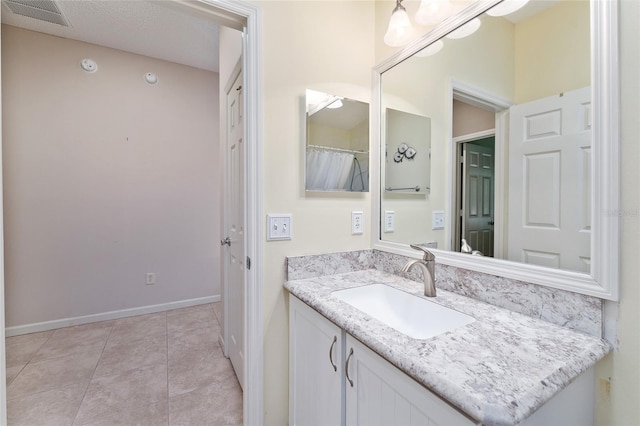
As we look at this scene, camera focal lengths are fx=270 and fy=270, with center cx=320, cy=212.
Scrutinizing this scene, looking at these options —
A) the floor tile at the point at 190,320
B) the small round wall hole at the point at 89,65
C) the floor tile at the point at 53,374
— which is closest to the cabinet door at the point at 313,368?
the floor tile at the point at 53,374

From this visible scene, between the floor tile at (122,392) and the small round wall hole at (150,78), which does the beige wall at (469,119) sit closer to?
the floor tile at (122,392)

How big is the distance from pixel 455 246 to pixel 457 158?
0.40 m

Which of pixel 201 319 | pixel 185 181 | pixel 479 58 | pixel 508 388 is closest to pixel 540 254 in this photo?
pixel 508 388

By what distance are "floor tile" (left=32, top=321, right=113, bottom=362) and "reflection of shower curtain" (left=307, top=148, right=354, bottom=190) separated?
236 centimetres

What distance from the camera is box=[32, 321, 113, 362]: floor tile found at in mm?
2170

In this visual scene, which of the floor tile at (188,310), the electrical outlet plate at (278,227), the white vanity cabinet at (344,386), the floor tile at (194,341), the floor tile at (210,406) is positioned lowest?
the floor tile at (210,406)

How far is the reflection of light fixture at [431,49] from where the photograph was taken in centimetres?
125

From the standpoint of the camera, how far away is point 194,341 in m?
2.38

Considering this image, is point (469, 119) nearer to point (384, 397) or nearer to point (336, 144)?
point (336, 144)

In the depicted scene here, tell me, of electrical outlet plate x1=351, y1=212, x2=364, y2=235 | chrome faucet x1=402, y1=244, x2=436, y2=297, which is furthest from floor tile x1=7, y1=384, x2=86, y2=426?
chrome faucet x1=402, y1=244, x2=436, y2=297

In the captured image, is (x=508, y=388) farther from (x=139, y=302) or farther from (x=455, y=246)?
(x=139, y=302)

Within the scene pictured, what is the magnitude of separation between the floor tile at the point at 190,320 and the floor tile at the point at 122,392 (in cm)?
64

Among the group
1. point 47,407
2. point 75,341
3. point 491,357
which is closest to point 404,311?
point 491,357

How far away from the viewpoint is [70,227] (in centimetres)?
262
